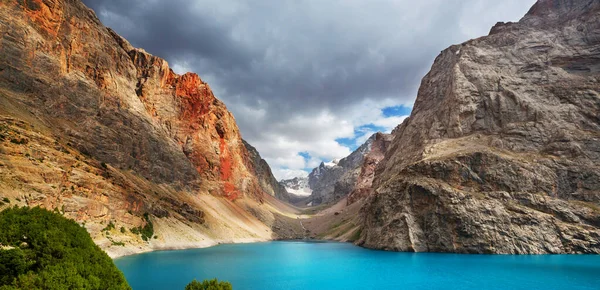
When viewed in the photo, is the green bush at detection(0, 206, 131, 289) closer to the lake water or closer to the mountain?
the lake water

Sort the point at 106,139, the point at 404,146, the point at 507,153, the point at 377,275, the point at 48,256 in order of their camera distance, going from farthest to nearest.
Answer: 1. the point at 404,146
2. the point at 106,139
3. the point at 507,153
4. the point at 377,275
5. the point at 48,256

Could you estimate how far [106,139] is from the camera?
292 feet

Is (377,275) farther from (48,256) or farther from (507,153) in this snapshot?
(507,153)

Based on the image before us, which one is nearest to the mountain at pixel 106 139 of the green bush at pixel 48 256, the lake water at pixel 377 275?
the lake water at pixel 377 275

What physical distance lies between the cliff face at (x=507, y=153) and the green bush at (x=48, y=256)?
233 feet

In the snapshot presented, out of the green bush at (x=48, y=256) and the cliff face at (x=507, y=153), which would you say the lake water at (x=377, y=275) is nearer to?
the cliff face at (x=507, y=153)

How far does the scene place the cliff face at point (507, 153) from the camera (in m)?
65.9

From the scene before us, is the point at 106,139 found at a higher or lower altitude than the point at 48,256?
higher

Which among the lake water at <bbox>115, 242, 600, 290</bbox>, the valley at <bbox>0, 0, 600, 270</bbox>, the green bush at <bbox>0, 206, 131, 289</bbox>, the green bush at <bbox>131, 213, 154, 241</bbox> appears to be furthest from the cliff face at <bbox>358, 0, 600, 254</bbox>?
the green bush at <bbox>0, 206, 131, 289</bbox>

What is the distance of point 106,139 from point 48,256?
90.5m

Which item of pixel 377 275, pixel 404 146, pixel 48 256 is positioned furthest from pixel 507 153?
pixel 48 256

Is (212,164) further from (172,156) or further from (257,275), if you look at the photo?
(257,275)

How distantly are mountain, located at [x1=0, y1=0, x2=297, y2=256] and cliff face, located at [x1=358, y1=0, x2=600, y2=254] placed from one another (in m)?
57.9

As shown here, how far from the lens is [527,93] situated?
90125mm
